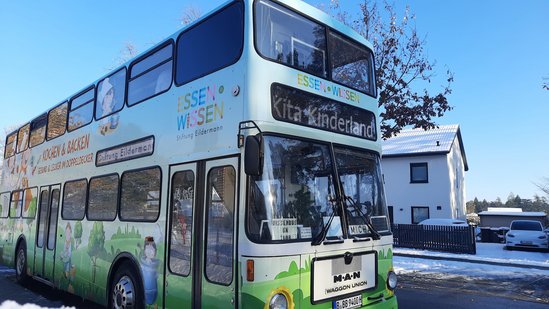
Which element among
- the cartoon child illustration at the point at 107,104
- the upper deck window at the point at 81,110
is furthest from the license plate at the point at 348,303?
the upper deck window at the point at 81,110

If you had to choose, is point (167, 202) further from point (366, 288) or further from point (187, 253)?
point (366, 288)

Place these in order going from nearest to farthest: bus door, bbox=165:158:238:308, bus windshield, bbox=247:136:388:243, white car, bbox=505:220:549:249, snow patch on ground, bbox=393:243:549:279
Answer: bus windshield, bbox=247:136:388:243, bus door, bbox=165:158:238:308, snow patch on ground, bbox=393:243:549:279, white car, bbox=505:220:549:249

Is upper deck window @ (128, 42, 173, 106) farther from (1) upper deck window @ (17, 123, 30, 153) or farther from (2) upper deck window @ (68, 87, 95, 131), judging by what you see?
(1) upper deck window @ (17, 123, 30, 153)

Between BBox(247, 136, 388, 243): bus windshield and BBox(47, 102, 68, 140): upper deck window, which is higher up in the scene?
BBox(47, 102, 68, 140): upper deck window

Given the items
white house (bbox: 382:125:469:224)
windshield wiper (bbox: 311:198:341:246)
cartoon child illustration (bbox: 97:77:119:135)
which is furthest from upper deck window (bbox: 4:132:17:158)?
white house (bbox: 382:125:469:224)

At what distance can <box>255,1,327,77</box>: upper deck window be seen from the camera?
4703mm

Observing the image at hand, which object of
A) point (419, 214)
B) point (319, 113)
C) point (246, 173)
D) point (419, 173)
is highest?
point (419, 173)

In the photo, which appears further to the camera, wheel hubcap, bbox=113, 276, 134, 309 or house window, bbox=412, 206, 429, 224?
house window, bbox=412, 206, 429, 224

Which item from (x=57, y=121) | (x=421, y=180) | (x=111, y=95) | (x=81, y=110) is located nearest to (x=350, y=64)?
(x=111, y=95)

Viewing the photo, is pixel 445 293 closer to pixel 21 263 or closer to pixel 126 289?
pixel 126 289

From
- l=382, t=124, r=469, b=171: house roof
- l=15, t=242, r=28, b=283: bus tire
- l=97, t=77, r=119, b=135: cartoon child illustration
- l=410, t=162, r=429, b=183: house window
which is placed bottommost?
l=15, t=242, r=28, b=283: bus tire

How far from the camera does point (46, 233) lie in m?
9.27

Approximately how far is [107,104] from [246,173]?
4694mm

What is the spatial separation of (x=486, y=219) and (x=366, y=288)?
4041 cm
